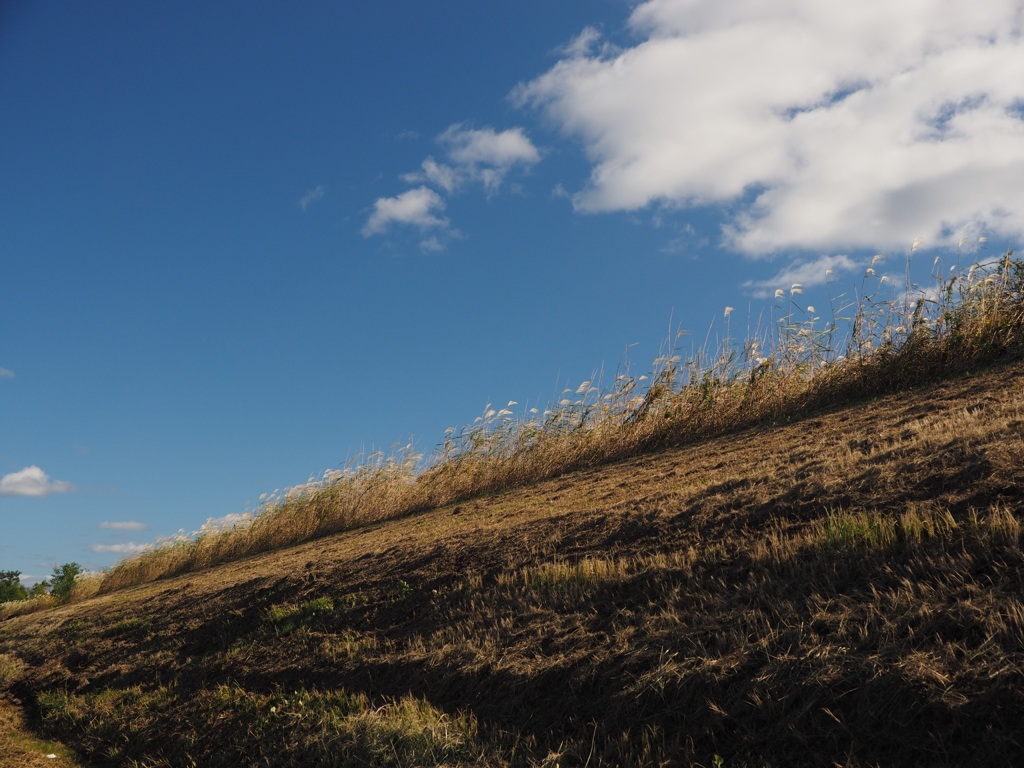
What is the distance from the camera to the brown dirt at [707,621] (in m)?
3.31

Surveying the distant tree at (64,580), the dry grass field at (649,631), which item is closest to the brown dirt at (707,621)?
the dry grass field at (649,631)

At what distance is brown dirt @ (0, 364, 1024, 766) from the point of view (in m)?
3.31

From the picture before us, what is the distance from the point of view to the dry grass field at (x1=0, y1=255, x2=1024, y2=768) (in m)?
3.38

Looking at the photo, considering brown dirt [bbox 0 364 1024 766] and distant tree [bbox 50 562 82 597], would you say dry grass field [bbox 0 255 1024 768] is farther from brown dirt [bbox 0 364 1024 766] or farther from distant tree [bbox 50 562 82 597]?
distant tree [bbox 50 562 82 597]

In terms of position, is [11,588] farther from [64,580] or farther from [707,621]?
[707,621]

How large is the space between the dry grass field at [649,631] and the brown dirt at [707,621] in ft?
0.05

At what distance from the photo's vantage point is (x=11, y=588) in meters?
28.8

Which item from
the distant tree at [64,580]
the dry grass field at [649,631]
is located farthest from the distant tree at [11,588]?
the dry grass field at [649,631]

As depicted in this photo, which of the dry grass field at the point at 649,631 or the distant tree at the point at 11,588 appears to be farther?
the distant tree at the point at 11,588

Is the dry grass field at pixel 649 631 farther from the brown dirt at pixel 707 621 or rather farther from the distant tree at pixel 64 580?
the distant tree at pixel 64 580

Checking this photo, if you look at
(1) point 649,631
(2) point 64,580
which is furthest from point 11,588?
(1) point 649,631

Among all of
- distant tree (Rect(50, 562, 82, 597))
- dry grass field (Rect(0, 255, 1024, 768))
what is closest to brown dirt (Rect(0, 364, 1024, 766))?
dry grass field (Rect(0, 255, 1024, 768))

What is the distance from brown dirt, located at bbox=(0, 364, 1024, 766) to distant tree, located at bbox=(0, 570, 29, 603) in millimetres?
23757

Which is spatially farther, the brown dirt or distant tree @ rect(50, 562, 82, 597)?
distant tree @ rect(50, 562, 82, 597)
